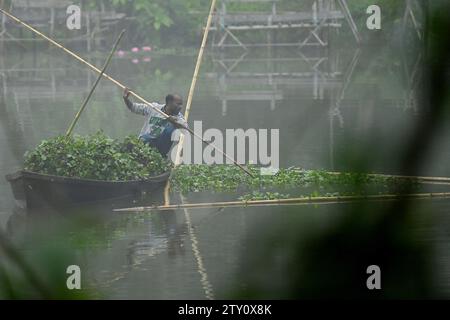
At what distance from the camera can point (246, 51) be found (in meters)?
39.0

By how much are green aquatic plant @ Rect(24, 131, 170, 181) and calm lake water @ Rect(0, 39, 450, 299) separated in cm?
45

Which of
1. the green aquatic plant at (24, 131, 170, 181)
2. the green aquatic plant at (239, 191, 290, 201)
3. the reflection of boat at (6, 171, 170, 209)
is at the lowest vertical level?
the green aquatic plant at (239, 191, 290, 201)

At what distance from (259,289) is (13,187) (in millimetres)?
10037

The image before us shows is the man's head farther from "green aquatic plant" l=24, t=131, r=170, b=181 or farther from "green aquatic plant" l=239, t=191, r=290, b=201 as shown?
"green aquatic plant" l=239, t=191, r=290, b=201

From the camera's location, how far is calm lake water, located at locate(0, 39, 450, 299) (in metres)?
1.47

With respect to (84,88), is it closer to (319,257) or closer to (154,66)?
(154,66)

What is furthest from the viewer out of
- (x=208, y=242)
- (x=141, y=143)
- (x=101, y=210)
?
(x=141, y=143)

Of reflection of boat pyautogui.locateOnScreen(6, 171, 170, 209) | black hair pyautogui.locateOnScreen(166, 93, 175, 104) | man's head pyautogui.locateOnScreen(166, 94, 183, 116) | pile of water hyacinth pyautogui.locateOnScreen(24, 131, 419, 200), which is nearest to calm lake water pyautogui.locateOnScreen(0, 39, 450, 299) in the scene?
reflection of boat pyautogui.locateOnScreen(6, 171, 170, 209)

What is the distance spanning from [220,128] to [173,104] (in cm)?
632

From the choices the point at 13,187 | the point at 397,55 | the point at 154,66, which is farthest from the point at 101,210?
the point at 154,66

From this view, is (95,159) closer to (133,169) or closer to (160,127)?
(133,169)

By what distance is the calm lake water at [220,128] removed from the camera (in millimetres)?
1469

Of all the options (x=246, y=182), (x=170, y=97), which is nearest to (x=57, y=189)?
(x=170, y=97)
